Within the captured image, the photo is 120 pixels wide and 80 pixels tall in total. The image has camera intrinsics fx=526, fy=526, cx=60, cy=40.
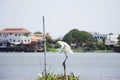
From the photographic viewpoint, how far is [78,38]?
7606 centimetres

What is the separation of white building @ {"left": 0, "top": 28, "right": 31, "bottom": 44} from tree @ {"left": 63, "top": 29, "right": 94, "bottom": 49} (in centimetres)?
653

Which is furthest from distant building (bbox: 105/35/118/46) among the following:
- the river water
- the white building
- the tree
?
the river water

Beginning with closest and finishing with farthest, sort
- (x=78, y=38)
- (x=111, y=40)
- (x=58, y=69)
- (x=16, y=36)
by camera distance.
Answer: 1. (x=58, y=69)
2. (x=111, y=40)
3. (x=78, y=38)
4. (x=16, y=36)

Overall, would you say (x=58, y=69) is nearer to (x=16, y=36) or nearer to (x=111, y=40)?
(x=111, y=40)

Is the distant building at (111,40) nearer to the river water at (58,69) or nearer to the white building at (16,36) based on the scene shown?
the white building at (16,36)

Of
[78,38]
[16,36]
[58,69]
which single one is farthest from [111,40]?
[58,69]

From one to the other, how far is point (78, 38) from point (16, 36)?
9.91 metres

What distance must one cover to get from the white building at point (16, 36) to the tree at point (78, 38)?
6531 millimetres

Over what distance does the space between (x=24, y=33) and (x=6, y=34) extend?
3.52m

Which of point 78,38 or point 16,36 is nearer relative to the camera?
point 78,38

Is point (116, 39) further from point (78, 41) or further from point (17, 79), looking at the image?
point (17, 79)

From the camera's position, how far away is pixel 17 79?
22031mm

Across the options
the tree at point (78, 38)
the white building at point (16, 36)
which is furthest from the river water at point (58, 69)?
the white building at point (16, 36)

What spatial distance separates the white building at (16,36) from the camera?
3078 inches
